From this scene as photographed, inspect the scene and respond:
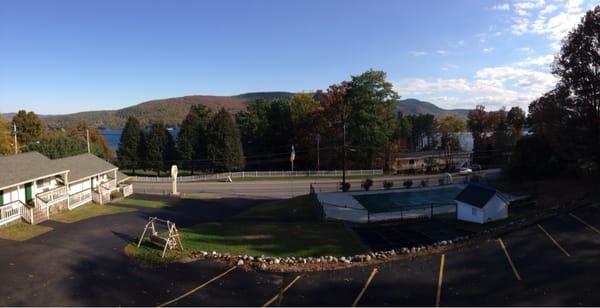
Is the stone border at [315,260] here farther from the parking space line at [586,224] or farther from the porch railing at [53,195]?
the porch railing at [53,195]

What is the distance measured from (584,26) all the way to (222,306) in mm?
35996

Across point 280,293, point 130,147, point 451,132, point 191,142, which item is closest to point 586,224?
point 280,293

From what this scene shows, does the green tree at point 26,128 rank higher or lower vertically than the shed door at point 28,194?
higher

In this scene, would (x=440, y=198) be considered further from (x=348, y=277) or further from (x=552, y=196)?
(x=348, y=277)

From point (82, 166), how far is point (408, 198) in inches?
1066

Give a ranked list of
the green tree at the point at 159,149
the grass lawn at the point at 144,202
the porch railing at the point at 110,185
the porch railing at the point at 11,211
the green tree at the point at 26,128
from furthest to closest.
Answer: the green tree at the point at 159,149 < the green tree at the point at 26,128 < the porch railing at the point at 110,185 < the grass lawn at the point at 144,202 < the porch railing at the point at 11,211

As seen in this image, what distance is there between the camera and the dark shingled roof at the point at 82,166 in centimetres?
2798

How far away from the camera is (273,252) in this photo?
56.3 ft

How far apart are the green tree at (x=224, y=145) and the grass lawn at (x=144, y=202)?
26.7m

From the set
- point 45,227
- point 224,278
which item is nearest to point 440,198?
point 224,278

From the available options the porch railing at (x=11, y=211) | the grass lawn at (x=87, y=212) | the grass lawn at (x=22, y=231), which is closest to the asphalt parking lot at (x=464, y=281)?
the grass lawn at (x=22, y=231)

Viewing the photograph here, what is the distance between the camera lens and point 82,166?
101 feet

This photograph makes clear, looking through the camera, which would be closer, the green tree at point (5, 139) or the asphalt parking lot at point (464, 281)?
the asphalt parking lot at point (464, 281)

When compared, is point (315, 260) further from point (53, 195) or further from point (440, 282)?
point (53, 195)
